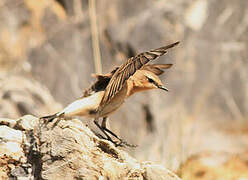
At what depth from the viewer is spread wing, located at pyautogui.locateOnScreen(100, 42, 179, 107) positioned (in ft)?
7.57

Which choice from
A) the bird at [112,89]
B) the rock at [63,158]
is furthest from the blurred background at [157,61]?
the rock at [63,158]

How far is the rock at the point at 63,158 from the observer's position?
7.32 feet

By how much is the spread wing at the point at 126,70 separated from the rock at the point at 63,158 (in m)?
0.29

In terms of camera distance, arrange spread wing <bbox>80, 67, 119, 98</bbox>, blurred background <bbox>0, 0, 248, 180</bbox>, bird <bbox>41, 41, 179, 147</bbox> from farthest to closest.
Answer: blurred background <bbox>0, 0, 248, 180</bbox>
spread wing <bbox>80, 67, 119, 98</bbox>
bird <bbox>41, 41, 179, 147</bbox>

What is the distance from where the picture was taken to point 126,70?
7.88ft

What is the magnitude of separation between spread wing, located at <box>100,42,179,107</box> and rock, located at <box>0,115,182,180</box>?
288mm

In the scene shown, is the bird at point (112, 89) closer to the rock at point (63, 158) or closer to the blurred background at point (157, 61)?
the rock at point (63, 158)

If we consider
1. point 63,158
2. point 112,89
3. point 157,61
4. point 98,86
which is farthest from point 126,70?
point 157,61

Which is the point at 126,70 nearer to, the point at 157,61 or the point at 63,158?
the point at 63,158

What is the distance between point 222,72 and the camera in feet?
20.6

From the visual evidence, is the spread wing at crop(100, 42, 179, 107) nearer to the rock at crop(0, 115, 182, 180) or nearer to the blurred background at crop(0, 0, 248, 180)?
the rock at crop(0, 115, 182, 180)

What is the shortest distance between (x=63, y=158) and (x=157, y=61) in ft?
12.2

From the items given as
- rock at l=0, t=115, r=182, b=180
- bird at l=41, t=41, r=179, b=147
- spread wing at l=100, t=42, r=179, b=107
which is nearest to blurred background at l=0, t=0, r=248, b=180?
bird at l=41, t=41, r=179, b=147

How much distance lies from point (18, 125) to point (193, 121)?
393 cm
